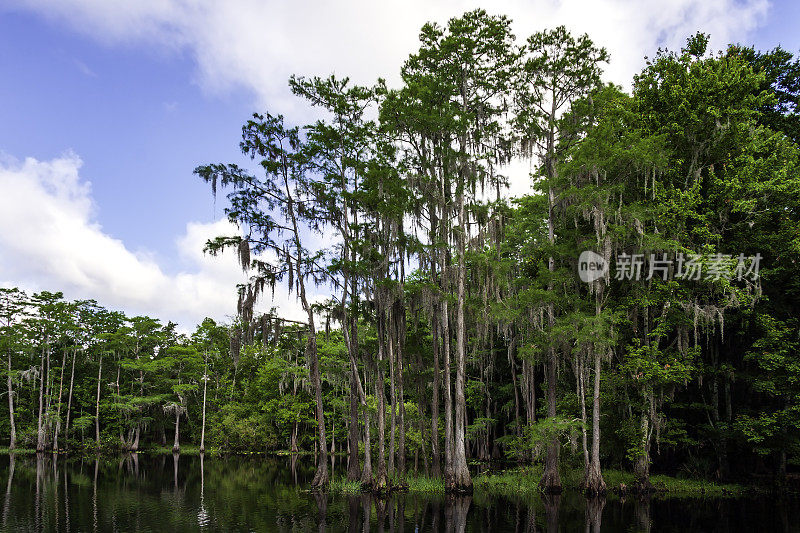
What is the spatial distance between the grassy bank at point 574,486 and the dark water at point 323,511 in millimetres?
1468

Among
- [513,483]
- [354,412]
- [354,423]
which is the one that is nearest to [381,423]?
[354,412]

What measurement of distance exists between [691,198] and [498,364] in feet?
67.7

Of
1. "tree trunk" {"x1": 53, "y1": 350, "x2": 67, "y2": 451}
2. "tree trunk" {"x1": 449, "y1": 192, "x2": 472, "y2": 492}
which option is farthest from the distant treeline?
"tree trunk" {"x1": 53, "y1": 350, "x2": 67, "y2": 451}

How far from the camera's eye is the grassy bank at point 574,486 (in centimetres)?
2249

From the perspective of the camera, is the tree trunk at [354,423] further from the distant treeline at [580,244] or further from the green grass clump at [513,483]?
the green grass clump at [513,483]

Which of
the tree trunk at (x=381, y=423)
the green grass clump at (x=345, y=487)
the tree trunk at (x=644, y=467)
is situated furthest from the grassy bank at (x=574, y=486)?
the tree trunk at (x=381, y=423)

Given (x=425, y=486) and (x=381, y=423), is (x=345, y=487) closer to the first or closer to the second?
(x=381, y=423)

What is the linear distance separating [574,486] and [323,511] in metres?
12.1

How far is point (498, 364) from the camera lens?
129ft

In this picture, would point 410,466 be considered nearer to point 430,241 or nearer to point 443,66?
point 430,241

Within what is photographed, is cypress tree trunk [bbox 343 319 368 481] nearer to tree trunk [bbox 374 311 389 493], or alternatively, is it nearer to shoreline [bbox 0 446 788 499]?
shoreline [bbox 0 446 788 499]

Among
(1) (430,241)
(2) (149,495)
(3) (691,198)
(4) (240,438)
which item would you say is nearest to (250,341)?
(2) (149,495)

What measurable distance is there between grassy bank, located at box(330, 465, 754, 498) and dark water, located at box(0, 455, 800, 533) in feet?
4.82

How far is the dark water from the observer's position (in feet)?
50.1
